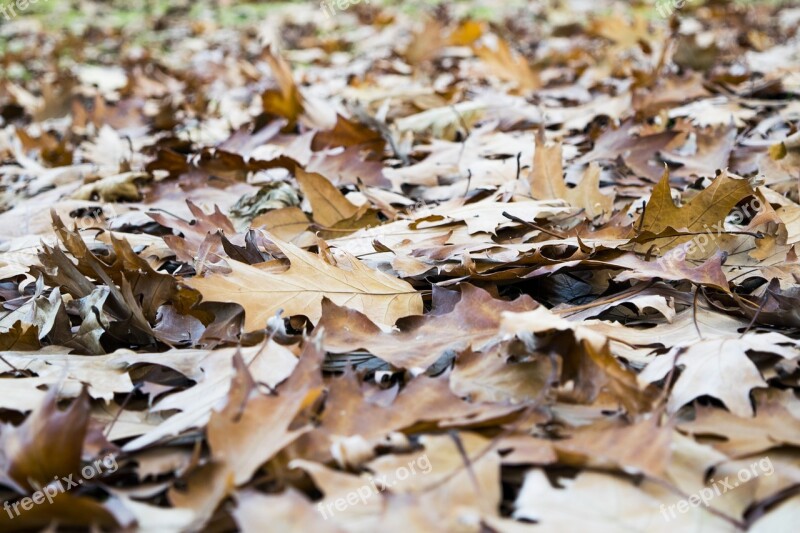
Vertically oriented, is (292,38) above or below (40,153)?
below

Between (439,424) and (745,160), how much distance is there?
1506 mm

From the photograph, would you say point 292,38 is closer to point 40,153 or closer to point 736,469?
point 40,153

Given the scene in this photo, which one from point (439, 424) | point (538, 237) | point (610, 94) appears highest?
point (439, 424)

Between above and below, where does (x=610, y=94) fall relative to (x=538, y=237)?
below

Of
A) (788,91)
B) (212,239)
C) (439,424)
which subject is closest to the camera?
(439,424)

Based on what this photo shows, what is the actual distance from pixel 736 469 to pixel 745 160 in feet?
4.48

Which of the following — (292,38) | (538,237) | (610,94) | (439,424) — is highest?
(439,424)

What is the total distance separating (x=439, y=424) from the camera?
95 centimetres

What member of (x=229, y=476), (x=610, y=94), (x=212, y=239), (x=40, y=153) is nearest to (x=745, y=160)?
(x=610, y=94)

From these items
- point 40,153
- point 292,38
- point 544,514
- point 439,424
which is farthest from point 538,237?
point 292,38

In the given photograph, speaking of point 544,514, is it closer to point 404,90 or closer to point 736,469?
point 736,469

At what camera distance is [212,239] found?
5.01 ft

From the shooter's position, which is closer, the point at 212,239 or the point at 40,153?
the point at 212,239

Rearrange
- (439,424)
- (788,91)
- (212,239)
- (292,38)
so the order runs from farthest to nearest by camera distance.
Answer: (292,38), (788,91), (212,239), (439,424)
